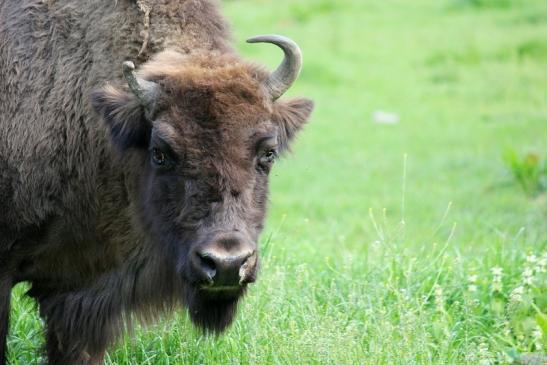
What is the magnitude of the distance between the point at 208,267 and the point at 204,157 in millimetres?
546

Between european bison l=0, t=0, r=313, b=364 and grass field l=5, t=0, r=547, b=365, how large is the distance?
44cm

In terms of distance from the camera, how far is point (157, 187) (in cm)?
528

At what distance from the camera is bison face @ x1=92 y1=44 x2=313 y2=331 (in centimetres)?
489

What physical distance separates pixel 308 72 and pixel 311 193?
453 centimetres

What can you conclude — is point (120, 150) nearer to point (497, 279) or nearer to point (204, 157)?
point (204, 157)

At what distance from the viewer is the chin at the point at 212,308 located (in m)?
5.12

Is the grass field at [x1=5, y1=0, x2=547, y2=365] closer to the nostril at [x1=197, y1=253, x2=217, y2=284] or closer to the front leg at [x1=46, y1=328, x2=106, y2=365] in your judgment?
the front leg at [x1=46, y1=328, x2=106, y2=365]

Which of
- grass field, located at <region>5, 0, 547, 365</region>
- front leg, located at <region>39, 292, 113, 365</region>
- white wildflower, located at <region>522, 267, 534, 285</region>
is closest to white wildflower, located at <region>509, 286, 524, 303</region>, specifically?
grass field, located at <region>5, 0, 547, 365</region>

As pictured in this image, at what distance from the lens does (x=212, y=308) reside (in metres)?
5.23

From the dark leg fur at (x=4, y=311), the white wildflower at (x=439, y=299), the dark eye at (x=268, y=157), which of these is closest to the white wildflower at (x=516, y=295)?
the white wildflower at (x=439, y=299)

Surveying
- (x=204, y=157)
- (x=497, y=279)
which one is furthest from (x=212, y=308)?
(x=497, y=279)

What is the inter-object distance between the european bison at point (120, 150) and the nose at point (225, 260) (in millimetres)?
158

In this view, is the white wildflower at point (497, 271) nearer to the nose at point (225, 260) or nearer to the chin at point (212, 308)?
the chin at point (212, 308)

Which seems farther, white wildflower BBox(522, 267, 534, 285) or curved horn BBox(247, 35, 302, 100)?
white wildflower BBox(522, 267, 534, 285)
